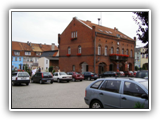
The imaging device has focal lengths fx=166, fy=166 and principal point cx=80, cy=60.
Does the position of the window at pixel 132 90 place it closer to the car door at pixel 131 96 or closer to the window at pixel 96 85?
the car door at pixel 131 96

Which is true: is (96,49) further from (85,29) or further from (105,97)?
(105,97)

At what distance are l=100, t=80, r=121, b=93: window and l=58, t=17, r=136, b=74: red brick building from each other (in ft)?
92.2

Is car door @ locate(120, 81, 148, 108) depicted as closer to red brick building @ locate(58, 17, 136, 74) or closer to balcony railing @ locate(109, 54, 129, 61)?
red brick building @ locate(58, 17, 136, 74)

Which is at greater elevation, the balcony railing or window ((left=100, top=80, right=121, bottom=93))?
the balcony railing

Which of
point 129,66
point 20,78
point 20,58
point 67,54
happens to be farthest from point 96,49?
point 20,58

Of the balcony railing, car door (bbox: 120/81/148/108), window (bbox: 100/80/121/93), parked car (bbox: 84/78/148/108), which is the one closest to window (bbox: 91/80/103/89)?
parked car (bbox: 84/78/148/108)

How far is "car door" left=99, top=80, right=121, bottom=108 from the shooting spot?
6.06m

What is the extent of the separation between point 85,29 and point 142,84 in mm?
31790

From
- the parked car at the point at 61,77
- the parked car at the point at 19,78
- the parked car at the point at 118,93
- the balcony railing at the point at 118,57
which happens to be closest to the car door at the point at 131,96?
the parked car at the point at 118,93

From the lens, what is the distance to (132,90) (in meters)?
5.84

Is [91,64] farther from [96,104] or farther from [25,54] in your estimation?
[25,54]

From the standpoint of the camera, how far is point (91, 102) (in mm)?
6949

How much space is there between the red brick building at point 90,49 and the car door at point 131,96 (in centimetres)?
2878

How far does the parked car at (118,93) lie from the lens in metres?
5.57
